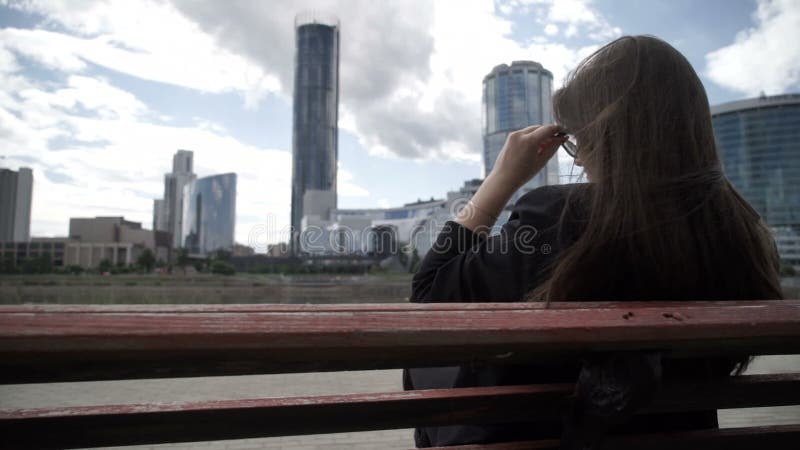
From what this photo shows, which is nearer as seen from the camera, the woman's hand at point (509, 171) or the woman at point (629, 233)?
the woman at point (629, 233)

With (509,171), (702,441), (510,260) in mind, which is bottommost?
(702,441)

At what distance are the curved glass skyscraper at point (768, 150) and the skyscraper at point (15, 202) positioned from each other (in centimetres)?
7499

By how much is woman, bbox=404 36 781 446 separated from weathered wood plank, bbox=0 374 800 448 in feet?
0.37

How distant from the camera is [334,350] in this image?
632mm

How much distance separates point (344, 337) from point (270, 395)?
15.7 feet

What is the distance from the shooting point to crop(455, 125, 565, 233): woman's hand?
1.13 metres

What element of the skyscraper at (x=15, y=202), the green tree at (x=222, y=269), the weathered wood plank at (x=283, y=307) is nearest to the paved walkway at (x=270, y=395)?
the weathered wood plank at (x=283, y=307)

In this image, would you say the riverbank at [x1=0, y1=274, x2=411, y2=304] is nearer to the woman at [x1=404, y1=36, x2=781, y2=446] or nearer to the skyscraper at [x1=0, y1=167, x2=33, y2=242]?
the skyscraper at [x1=0, y1=167, x2=33, y2=242]

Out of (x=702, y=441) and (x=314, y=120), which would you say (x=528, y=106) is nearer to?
(x=702, y=441)

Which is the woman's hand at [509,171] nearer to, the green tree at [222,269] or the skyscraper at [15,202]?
the green tree at [222,269]

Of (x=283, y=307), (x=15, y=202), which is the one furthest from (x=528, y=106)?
(x=15, y=202)

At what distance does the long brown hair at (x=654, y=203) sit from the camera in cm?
88

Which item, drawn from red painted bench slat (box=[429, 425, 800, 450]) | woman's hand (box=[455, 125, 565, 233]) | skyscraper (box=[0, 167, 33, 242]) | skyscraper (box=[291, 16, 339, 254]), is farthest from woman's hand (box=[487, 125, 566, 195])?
skyscraper (box=[291, 16, 339, 254])

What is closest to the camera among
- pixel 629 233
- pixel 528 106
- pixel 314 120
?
pixel 629 233
